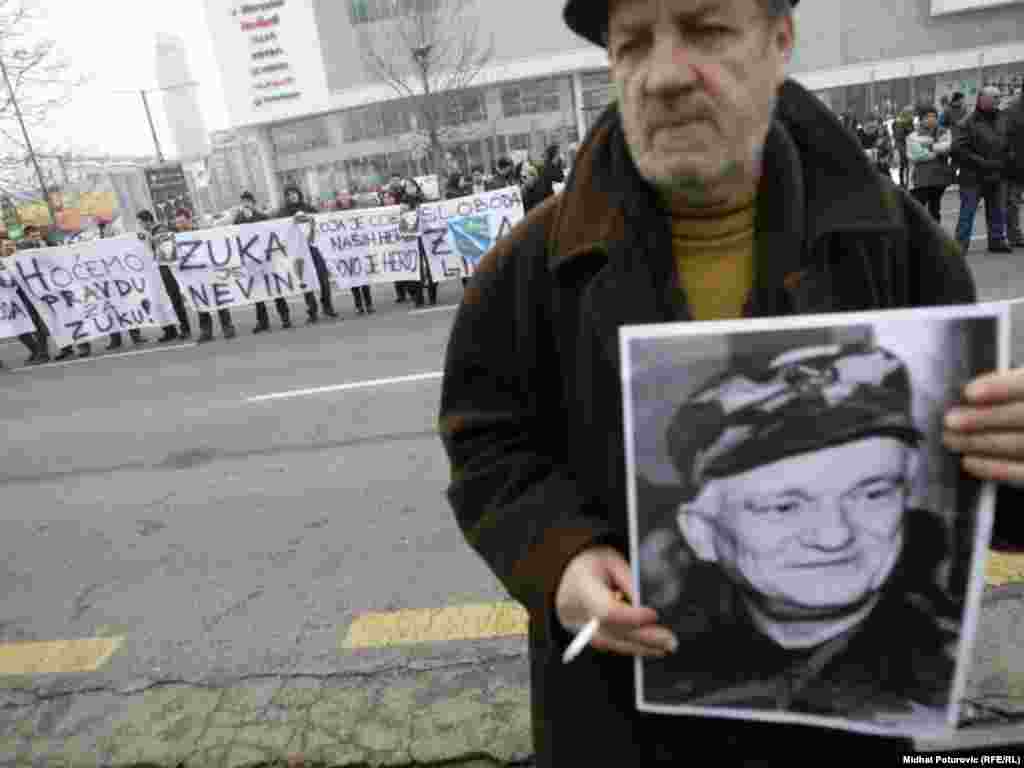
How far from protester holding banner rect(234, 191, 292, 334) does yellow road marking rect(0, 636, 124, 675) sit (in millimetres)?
7263

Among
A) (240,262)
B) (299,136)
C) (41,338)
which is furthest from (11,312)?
(299,136)

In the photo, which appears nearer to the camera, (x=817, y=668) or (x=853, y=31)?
(x=817, y=668)

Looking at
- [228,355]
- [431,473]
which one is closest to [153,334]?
[228,355]

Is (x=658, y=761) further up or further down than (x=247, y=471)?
further up

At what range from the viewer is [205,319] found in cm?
1027

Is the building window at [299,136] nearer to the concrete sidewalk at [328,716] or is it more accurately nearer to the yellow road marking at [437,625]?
the yellow road marking at [437,625]

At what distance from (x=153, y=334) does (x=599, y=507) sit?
38.6ft

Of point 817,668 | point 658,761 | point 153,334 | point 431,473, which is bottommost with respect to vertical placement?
point 153,334

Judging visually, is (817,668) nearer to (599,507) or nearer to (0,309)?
(599,507)

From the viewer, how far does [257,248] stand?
10.1m

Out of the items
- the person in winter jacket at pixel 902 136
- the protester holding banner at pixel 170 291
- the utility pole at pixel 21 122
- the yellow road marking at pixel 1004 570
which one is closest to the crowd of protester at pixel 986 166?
the person in winter jacket at pixel 902 136

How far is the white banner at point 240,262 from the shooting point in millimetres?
10102

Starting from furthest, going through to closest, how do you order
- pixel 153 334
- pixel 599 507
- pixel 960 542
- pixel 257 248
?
pixel 153 334 → pixel 257 248 → pixel 599 507 → pixel 960 542

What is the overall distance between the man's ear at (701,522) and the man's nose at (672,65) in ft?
1.56
